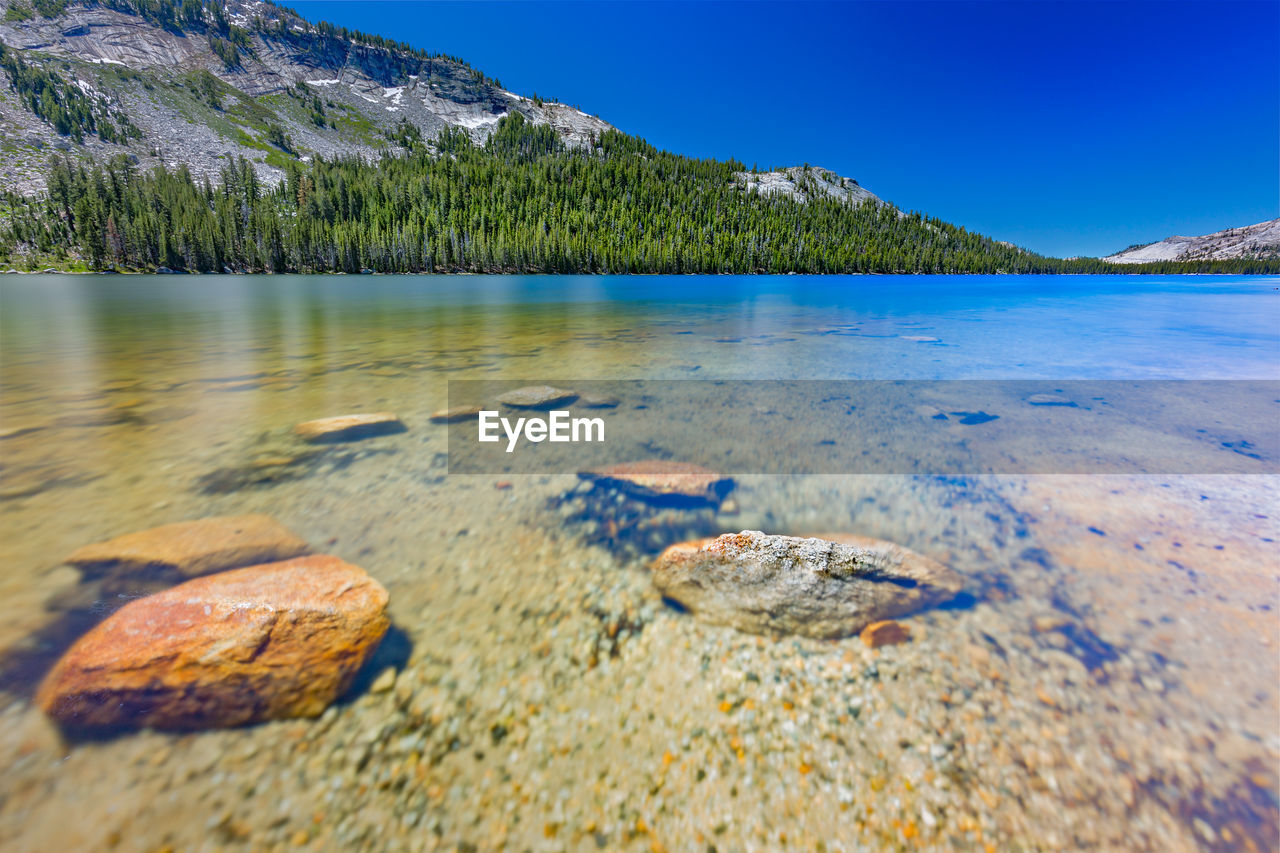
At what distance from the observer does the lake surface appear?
7.98 ft

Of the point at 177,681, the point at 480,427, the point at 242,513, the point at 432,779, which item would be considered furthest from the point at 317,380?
the point at 432,779

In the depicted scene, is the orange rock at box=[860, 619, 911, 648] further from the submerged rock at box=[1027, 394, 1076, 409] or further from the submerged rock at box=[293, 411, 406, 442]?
the submerged rock at box=[1027, 394, 1076, 409]

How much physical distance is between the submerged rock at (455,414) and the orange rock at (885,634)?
7078mm

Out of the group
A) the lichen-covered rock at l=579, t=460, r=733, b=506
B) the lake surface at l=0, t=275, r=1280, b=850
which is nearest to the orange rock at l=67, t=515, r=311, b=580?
the lake surface at l=0, t=275, r=1280, b=850

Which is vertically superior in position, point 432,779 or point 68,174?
point 68,174

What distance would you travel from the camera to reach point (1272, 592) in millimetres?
3955

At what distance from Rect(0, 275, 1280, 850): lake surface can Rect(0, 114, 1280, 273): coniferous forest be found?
411 feet

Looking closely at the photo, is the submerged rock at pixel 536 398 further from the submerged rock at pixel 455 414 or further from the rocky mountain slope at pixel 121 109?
the rocky mountain slope at pixel 121 109

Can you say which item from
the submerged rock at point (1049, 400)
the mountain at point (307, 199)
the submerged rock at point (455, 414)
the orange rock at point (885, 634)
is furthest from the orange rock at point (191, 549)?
the mountain at point (307, 199)

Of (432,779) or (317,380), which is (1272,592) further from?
(317,380)

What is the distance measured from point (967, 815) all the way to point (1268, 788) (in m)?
1.63

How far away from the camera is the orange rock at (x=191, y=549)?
168 inches

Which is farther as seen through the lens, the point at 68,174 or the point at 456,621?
the point at 68,174

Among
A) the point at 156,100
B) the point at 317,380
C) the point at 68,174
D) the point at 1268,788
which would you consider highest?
the point at 156,100
